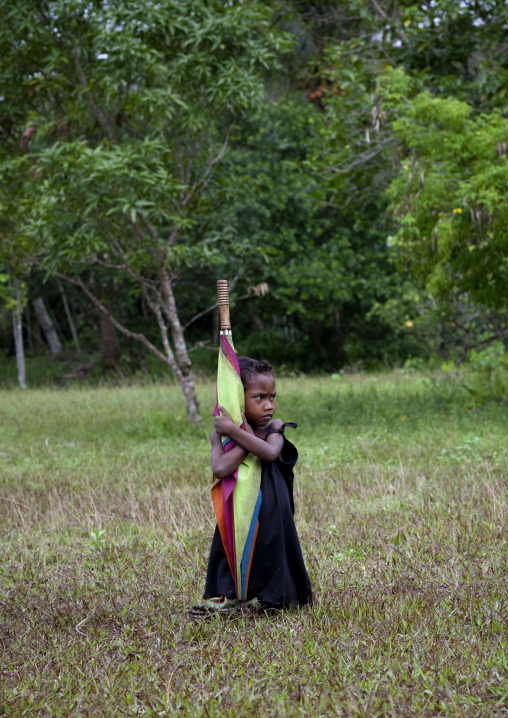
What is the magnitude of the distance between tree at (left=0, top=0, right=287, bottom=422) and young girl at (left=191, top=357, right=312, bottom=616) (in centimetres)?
519

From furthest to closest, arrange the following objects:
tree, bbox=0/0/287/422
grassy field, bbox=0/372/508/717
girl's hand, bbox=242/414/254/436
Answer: tree, bbox=0/0/287/422 < girl's hand, bbox=242/414/254/436 < grassy field, bbox=0/372/508/717

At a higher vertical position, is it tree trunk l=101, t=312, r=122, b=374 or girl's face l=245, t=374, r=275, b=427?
girl's face l=245, t=374, r=275, b=427

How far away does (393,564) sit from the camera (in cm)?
457

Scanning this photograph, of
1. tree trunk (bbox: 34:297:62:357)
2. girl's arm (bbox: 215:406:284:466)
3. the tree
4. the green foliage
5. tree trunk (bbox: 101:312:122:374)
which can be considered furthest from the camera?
tree trunk (bbox: 34:297:62:357)

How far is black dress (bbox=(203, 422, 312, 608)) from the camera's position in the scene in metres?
3.82

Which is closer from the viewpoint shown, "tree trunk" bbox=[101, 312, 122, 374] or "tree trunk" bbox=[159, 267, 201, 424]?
"tree trunk" bbox=[159, 267, 201, 424]

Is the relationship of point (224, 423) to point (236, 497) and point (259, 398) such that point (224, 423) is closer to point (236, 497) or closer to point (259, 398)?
point (259, 398)

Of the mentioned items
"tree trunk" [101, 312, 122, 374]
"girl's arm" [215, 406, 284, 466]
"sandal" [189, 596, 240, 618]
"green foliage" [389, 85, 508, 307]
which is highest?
"green foliage" [389, 85, 508, 307]

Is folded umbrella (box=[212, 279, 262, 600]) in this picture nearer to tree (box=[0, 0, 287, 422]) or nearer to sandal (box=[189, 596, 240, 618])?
sandal (box=[189, 596, 240, 618])

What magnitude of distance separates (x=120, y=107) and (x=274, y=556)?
8.31m

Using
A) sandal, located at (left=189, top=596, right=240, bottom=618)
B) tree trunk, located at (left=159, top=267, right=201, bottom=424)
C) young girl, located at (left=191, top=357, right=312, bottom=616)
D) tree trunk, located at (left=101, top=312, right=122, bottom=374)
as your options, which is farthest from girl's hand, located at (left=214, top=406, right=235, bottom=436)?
tree trunk, located at (left=101, top=312, right=122, bottom=374)

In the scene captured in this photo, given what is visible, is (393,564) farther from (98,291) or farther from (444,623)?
(98,291)

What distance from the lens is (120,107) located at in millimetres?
10602

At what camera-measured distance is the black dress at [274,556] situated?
3.82m
